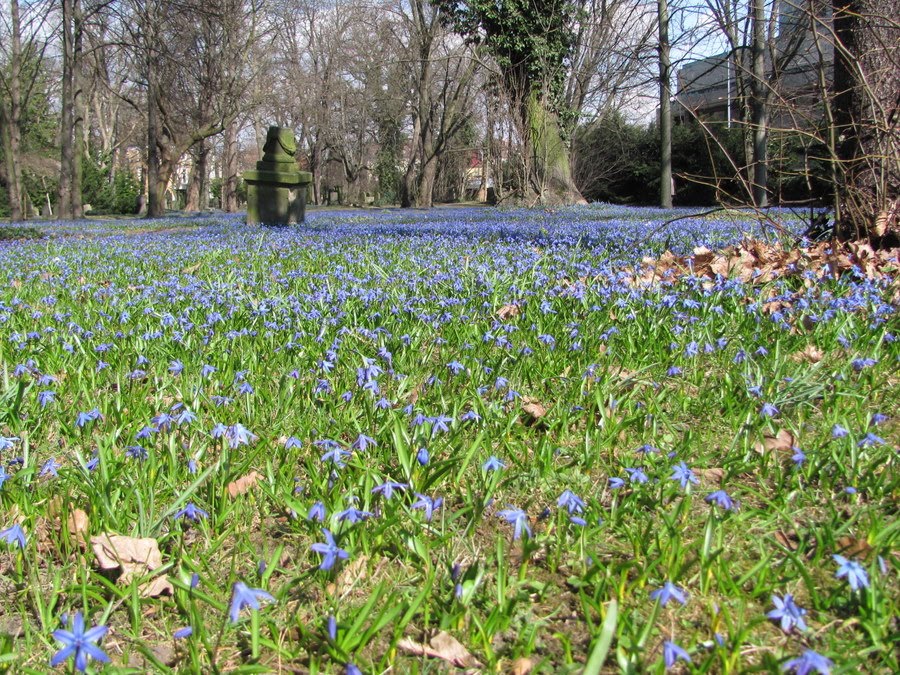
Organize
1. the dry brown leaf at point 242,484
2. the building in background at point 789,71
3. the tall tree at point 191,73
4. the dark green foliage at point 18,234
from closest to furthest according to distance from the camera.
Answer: the dry brown leaf at point 242,484, the building in background at point 789,71, the dark green foliage at point 18,234, the tall tree at point 191,73

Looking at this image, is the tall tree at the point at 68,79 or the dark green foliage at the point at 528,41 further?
the dark green foliage at the point at 528,41

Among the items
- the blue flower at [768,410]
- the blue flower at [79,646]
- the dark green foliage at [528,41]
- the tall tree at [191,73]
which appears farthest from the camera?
the tall tree at [191,73]

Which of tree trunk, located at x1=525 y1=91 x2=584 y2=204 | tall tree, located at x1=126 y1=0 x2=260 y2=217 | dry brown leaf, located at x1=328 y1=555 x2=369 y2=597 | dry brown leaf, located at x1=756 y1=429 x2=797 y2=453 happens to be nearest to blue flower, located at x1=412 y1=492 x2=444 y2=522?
dry brown leaf, located at x1=328 y1=555 x2=369 y2=597

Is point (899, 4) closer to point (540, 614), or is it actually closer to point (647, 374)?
point (647, 374)

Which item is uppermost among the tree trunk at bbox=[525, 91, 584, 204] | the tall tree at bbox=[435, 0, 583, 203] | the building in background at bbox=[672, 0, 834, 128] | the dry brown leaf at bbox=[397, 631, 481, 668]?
the tall tree at bbox=[435, 0, 583, 203]

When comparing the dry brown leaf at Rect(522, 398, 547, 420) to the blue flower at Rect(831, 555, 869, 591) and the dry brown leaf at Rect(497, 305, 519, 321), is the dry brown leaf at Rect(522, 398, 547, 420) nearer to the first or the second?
the blue flower at Rect(831, 555, 869, 591)

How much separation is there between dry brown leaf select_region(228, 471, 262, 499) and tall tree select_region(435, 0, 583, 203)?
18.7m

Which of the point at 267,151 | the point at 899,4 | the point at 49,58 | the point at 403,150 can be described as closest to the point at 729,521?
the point at 899,4

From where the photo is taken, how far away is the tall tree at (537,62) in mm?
20625

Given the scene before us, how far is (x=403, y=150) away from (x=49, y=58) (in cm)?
2885

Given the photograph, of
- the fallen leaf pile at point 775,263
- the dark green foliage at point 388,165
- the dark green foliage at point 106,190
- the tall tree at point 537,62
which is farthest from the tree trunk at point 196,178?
the fallen leaf pile at point 775,263

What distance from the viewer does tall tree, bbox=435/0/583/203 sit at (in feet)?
67.7

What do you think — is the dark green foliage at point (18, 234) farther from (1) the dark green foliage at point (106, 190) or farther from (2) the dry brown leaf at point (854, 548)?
(1) the dark green foliage at point (106, 190)

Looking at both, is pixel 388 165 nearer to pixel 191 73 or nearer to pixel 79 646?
pixel 191 73
